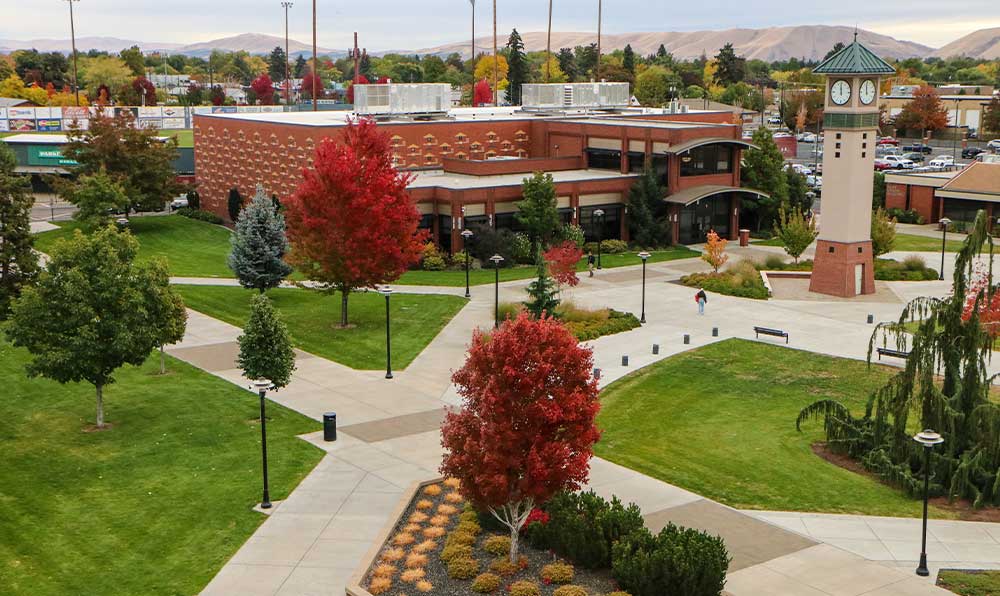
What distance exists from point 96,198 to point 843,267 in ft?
142

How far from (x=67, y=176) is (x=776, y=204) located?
60.4 metres

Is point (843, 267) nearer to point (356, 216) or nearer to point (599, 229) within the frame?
point (599, 229)

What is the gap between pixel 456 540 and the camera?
2395 centimetres

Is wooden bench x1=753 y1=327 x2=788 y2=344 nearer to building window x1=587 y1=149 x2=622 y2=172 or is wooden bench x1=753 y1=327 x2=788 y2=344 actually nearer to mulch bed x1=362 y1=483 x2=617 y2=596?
mulch bed x1=362 y1=483 x2=617 y2=596

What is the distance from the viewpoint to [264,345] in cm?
3366

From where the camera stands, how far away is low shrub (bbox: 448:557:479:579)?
22.5 m

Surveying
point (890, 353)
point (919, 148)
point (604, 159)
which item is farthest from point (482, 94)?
point (890, 353)

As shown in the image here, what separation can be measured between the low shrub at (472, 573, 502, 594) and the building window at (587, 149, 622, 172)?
5249 cm

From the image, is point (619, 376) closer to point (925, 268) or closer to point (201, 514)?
point (201, 514)

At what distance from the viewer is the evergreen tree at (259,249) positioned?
5094cm

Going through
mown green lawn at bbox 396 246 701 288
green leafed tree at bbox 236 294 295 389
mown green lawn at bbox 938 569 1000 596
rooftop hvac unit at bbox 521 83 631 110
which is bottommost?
mown green lawn at bbox 938 569 1000 596

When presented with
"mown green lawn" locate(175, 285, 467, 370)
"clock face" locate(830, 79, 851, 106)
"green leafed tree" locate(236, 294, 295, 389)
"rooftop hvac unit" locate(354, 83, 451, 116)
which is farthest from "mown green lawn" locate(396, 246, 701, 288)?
"green leafed tree" locate(236, 294, 295, 389)

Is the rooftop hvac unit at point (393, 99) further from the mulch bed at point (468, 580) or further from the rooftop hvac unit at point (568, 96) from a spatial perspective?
the mulch bed at point (468, 580)

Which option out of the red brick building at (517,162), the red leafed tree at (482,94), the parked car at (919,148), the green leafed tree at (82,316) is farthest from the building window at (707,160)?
the red leafed tree at (482,94)
